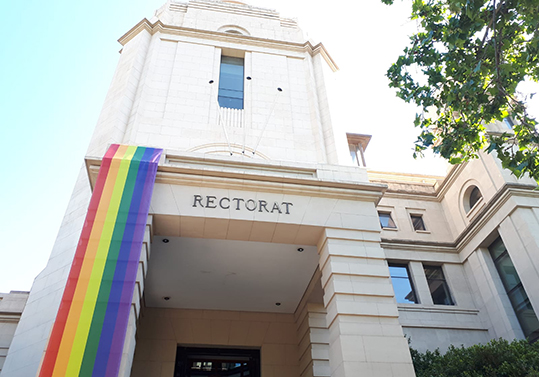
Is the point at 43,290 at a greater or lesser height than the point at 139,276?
greater

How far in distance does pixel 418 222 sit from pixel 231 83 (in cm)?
1249

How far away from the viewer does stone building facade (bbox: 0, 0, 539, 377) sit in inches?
513

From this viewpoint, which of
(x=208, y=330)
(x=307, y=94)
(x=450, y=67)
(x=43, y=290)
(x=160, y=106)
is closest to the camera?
(x=450, y=67)

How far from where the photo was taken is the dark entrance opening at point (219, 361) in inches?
680

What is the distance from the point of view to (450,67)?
41.7 feet

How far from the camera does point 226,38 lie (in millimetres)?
22703

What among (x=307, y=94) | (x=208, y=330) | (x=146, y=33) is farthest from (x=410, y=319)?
(x=146, y=33)

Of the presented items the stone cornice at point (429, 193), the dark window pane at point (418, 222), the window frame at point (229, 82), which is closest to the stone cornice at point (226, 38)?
the window frame at point (229, 82)

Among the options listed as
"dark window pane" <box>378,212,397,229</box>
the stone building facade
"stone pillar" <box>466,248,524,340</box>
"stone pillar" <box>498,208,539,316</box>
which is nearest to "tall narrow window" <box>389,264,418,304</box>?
the stone building facade

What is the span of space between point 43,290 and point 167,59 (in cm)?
1203

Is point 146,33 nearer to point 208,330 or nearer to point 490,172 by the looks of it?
point 208,330

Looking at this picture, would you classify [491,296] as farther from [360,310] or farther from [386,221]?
[360,310]

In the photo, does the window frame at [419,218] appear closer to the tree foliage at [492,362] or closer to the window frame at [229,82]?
the tree foliage at [492,362]

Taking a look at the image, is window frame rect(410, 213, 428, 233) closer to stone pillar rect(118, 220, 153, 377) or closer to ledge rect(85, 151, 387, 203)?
ledge rect(85, 151, 387, 203)
